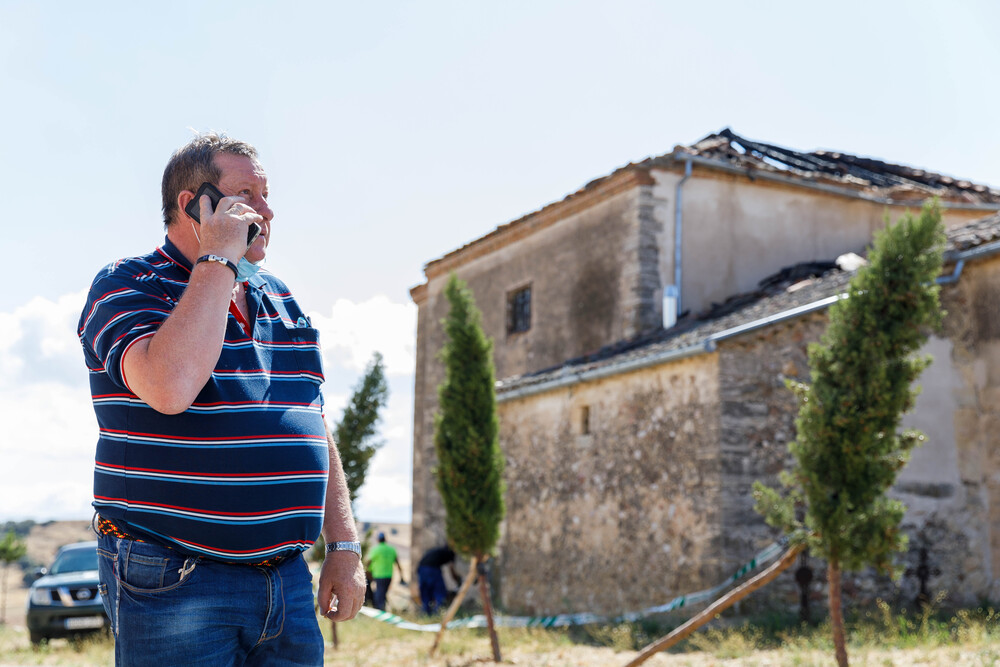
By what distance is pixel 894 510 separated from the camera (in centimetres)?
666

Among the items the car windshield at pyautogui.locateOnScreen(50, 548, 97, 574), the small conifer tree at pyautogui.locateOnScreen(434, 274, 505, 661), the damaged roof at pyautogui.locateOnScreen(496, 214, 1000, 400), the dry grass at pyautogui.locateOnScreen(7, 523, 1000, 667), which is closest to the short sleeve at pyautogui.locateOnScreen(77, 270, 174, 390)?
the dry grass at pyautogui.locateOnScreen(7, 523, 1000, 667)

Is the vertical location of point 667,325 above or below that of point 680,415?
above

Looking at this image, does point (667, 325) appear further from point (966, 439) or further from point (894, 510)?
point (894, 510)

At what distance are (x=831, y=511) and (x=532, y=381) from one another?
6.38 m

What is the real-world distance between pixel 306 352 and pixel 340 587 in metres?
0.62

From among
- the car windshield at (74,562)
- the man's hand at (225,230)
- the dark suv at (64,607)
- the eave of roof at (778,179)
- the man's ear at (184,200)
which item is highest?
the eave of roof at (778,179)

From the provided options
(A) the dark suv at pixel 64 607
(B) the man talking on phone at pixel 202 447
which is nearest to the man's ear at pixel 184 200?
(B) the man talking on phone at pixel 202 447

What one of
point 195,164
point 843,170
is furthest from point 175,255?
point 843,170

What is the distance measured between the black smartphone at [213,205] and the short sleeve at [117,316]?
214 millimetres

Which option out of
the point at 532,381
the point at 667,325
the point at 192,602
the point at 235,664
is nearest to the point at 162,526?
the point at 192,602

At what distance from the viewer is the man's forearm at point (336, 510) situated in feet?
8.27

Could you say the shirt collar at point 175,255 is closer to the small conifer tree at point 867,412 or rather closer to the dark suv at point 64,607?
the small conifer tree at point 867,412

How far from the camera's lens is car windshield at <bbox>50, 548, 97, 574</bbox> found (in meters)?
13.8

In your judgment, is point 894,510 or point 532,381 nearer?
point 894,510
